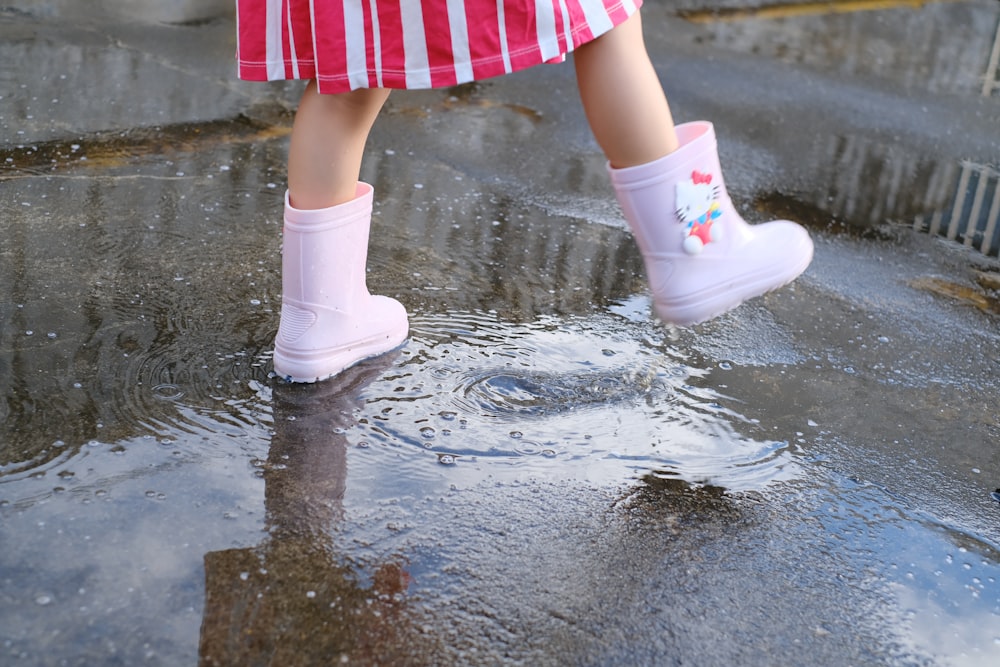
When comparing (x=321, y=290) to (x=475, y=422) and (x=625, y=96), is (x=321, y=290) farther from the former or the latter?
(x=625, y=96)

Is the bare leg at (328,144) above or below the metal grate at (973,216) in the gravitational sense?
above

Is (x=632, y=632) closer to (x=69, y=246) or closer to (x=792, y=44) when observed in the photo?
(x=69, y=246)

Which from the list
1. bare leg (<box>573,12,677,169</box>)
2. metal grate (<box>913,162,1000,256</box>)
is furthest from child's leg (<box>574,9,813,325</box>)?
metal grate (<box>913,162,1000,256</box>)

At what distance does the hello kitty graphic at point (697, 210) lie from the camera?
75.3 inches

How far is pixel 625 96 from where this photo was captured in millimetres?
1869

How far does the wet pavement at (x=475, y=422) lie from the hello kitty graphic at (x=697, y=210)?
0.36 meters

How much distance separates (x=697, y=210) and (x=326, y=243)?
2.28ft

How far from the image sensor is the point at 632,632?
4.97 ft


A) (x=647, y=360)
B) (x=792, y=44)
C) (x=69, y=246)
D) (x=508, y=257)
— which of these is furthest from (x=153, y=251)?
(x=792, y=44)

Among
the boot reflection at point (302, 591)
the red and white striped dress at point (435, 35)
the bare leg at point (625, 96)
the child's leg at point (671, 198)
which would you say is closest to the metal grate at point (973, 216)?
the child's leg at point (671, 198)

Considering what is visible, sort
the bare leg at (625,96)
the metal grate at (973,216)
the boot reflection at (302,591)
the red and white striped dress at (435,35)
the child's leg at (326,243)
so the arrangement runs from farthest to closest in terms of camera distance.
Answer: the metal grate at (973,216), the child's leg at (326,243), the bare leg at (625,96), the red and white striped dress at (435,35), the boot reflection at (302,591)

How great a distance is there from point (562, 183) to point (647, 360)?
119 centimetres

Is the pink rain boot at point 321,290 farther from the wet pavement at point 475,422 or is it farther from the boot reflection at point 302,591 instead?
the boot reflection at point 302,591

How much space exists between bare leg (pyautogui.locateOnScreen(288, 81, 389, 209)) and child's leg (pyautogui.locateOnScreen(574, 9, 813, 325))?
408 mm
